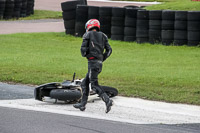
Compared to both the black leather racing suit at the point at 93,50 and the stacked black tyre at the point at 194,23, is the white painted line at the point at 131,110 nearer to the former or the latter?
the black leather racing suit at the point at 93,50

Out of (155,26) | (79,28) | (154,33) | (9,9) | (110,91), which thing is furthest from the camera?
(9,9)

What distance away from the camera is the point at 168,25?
52.2 feet

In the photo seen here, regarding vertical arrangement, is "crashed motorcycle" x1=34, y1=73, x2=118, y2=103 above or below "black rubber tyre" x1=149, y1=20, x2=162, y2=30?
below

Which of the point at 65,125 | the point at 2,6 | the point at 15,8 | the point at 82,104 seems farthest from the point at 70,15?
the point at 65,125

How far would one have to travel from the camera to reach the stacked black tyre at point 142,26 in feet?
53.8

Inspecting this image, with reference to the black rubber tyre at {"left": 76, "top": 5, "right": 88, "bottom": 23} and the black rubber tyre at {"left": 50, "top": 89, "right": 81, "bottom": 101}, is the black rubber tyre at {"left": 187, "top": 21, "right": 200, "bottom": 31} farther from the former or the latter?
the black rubber tyre at {"left": 50, "top": 89, "right": 81, "bottom": 101}

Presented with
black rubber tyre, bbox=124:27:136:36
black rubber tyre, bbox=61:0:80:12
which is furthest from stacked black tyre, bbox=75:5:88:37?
black rubber tyre, bbox=124:27:136:36

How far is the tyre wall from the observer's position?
85.8ft

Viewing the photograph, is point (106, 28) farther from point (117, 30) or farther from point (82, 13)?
point (82, 13)

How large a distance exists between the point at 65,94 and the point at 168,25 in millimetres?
8308

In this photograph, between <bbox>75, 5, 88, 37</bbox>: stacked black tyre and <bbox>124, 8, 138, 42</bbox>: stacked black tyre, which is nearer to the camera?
<bbox>124, 8, 138, 42</bbox>: stacked black tyre

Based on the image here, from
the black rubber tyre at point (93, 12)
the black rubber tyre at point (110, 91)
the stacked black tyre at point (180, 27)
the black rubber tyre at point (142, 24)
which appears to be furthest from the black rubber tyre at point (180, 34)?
the black rubber tyre at point (110, 91)

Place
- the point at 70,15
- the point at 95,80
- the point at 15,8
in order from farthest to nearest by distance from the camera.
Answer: the point at 15,8 < the point at 70,15 < the point at 95,80

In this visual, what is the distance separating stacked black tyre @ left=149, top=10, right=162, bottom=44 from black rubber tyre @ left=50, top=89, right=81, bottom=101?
829 centimetres
